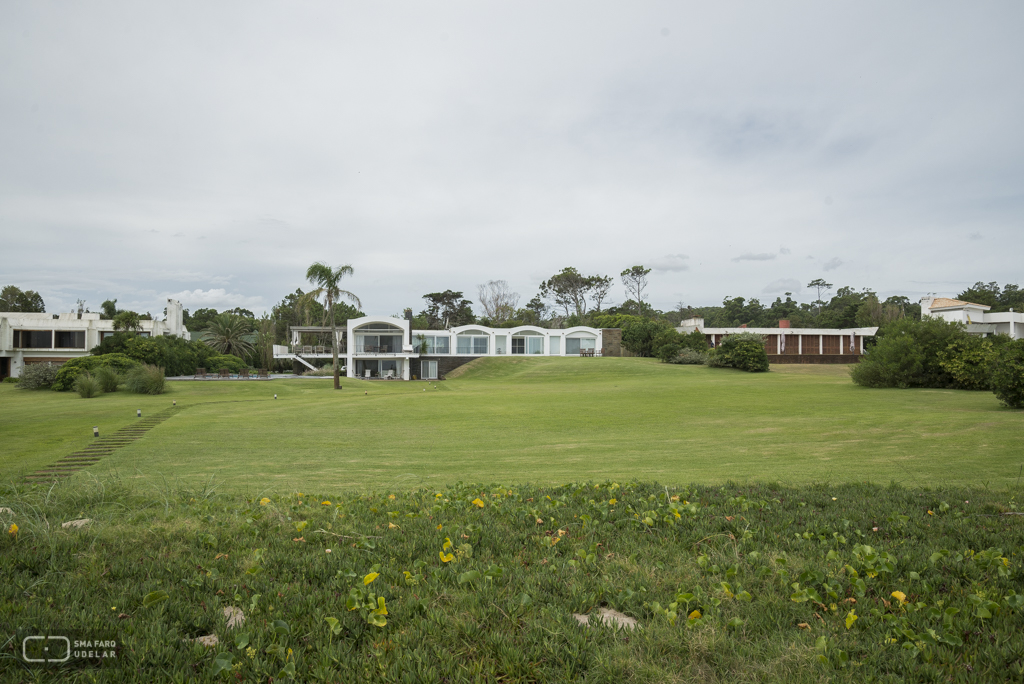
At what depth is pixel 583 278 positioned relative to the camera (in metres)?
80.6

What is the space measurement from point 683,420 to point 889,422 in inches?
217

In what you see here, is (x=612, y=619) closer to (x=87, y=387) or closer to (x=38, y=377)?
(x=87, y=387)

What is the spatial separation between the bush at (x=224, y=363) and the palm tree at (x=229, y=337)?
7.40 metres

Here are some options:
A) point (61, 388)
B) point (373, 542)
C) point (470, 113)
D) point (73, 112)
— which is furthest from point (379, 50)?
point (61, 388)

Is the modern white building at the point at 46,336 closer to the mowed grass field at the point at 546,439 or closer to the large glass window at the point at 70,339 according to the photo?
the large glass window at the point at 70,339

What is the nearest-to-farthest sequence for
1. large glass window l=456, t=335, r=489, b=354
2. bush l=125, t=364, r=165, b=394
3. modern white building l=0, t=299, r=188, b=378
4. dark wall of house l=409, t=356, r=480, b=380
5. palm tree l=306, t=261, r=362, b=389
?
bush l=125, t=364, r=165, b=394
palm tree l=306, t=261, r=362, b=389
modern white building l=0, t=299, r=188, b=378
dark wall of house l=409, t=356, r=480, b=380
large glass window l=456, t=335, r=489, b=354

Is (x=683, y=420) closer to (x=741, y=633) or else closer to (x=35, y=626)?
(x=741, y=633)

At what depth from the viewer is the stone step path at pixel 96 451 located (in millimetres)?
9297

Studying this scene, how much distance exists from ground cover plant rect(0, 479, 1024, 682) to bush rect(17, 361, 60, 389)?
36293mm

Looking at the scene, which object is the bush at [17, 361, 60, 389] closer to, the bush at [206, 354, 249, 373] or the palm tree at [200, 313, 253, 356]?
the bush at [206, 354, 249, 373]

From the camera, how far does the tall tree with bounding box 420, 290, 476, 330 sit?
257 feet

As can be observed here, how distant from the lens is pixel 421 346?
175ft

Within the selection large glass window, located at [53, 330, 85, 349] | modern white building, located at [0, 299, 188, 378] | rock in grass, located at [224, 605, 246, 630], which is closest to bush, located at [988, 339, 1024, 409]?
rock in grass, located at [224, 605, 246, 630]

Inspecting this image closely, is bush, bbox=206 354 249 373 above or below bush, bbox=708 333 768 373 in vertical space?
below
